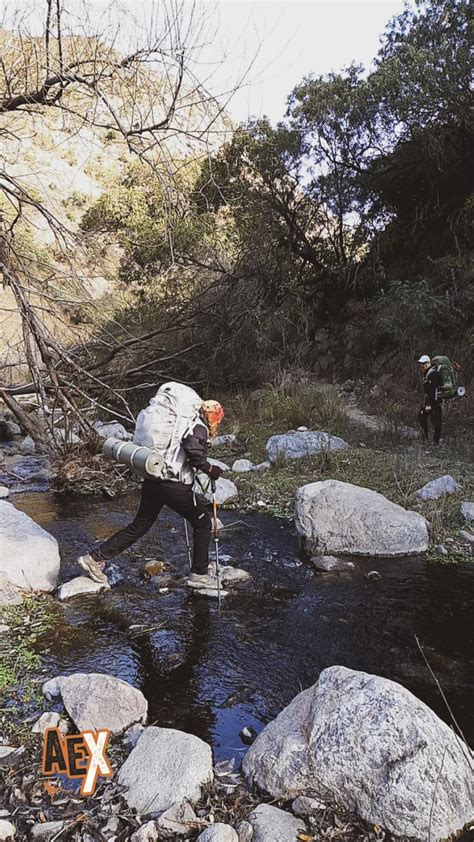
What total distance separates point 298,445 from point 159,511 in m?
4.96

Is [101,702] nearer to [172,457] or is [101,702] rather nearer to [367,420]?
[172,457]

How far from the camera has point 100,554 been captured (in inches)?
221

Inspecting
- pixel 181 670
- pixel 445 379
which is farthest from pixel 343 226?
pixel 181 670

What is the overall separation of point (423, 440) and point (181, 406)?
718 centimetres

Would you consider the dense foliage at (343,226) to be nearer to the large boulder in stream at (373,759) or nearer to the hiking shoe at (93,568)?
the hiking shoe at (93,568)

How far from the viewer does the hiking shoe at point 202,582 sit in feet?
18.6

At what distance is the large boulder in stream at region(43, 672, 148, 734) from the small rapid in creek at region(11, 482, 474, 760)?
8.2 inches

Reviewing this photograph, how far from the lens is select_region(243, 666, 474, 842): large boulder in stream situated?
2.76m

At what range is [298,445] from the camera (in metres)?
10.2

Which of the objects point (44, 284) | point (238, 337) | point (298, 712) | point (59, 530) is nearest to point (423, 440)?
point (238, 337)

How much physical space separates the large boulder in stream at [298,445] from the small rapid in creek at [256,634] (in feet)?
10.8

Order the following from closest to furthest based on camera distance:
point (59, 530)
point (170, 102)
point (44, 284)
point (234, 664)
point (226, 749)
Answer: point (226, 749) < point (234, 664) < point (170, 102) < point (44, 284) < point (59, 530)

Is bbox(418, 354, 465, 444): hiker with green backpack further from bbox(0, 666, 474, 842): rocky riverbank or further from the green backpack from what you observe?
bbox(0, 666, 474, 842): rocky riverbank

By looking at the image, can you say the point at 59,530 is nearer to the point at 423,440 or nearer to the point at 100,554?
the point at 100,554
